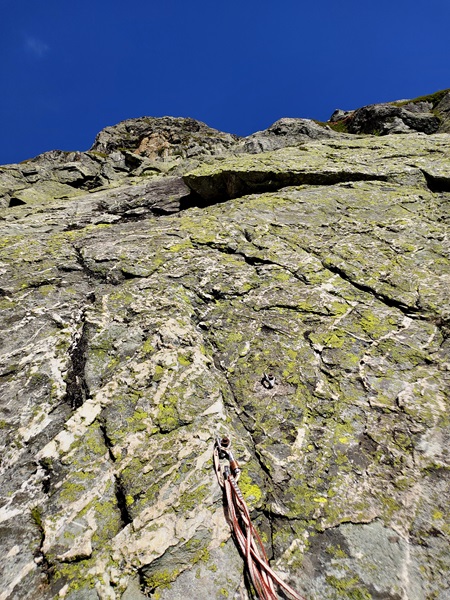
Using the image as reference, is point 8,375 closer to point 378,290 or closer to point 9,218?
point 378,290

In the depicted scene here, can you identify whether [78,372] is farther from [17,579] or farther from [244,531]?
[244,531]

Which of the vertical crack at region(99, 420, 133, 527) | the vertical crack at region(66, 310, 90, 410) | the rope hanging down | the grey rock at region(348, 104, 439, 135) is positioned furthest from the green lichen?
the grey rock at region(348, 104, 439, 135)

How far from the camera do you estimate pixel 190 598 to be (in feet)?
13.9

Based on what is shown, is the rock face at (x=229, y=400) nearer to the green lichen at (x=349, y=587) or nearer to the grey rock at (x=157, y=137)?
the green lichen at (x=349, y=587)

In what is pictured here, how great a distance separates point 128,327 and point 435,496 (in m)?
6.66

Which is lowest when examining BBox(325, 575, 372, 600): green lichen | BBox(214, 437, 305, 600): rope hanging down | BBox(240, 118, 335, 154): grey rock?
BBox(325, 575, 372, 600): green lichen

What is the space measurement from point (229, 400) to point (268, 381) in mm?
920

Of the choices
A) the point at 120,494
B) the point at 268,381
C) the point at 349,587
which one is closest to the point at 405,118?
the point at 268,381

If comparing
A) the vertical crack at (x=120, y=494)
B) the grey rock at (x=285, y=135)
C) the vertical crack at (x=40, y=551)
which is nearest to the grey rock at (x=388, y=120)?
the grey rock at (x=285, y=135)

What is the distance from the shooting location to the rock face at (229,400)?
4633 millimetres

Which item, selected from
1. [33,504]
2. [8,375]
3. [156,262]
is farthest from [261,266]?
[33,504]

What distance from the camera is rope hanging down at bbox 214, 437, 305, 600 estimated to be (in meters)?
4.34

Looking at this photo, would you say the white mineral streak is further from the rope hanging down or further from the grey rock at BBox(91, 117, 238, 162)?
the grey rock at BBox(91, 117, 238, 162)

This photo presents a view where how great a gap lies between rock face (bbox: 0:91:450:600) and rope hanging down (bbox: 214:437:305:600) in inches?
6.5
